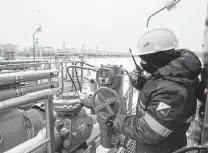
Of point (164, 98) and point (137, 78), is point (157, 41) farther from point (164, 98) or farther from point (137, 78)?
point (137, 78)

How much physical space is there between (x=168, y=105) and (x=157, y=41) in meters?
0.56

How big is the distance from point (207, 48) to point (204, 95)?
0.46 meters

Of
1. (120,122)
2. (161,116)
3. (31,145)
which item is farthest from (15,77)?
(161,116)

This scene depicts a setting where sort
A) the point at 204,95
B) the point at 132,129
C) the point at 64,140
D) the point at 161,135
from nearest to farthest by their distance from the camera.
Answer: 1. the point at 161,135
2. the point at 132,129
3. the point at 204,95
4. the point at 64,140

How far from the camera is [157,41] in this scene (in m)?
1.42

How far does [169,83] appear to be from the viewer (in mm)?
1264

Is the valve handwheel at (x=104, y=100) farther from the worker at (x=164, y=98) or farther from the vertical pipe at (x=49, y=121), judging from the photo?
the vertical pipe at (x=49, y=121)

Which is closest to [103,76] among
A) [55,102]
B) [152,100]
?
[55,102]

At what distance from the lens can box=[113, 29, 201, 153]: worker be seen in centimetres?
121

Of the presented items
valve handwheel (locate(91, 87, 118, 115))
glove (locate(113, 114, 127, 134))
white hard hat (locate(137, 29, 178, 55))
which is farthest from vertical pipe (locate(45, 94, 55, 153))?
valve handwheel (locate(91, 87, 118, 115))

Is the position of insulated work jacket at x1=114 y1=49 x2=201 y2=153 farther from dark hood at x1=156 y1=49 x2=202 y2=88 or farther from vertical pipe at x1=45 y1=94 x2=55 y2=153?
vertical pipe at x1=45 y1=94 x2=55 y2=153

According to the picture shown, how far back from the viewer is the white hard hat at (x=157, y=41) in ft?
4.65

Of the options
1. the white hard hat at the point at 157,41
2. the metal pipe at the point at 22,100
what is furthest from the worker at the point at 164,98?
the metal pipe at the point at 22,100

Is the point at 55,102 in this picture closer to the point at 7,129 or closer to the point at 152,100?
the point at 7,129
